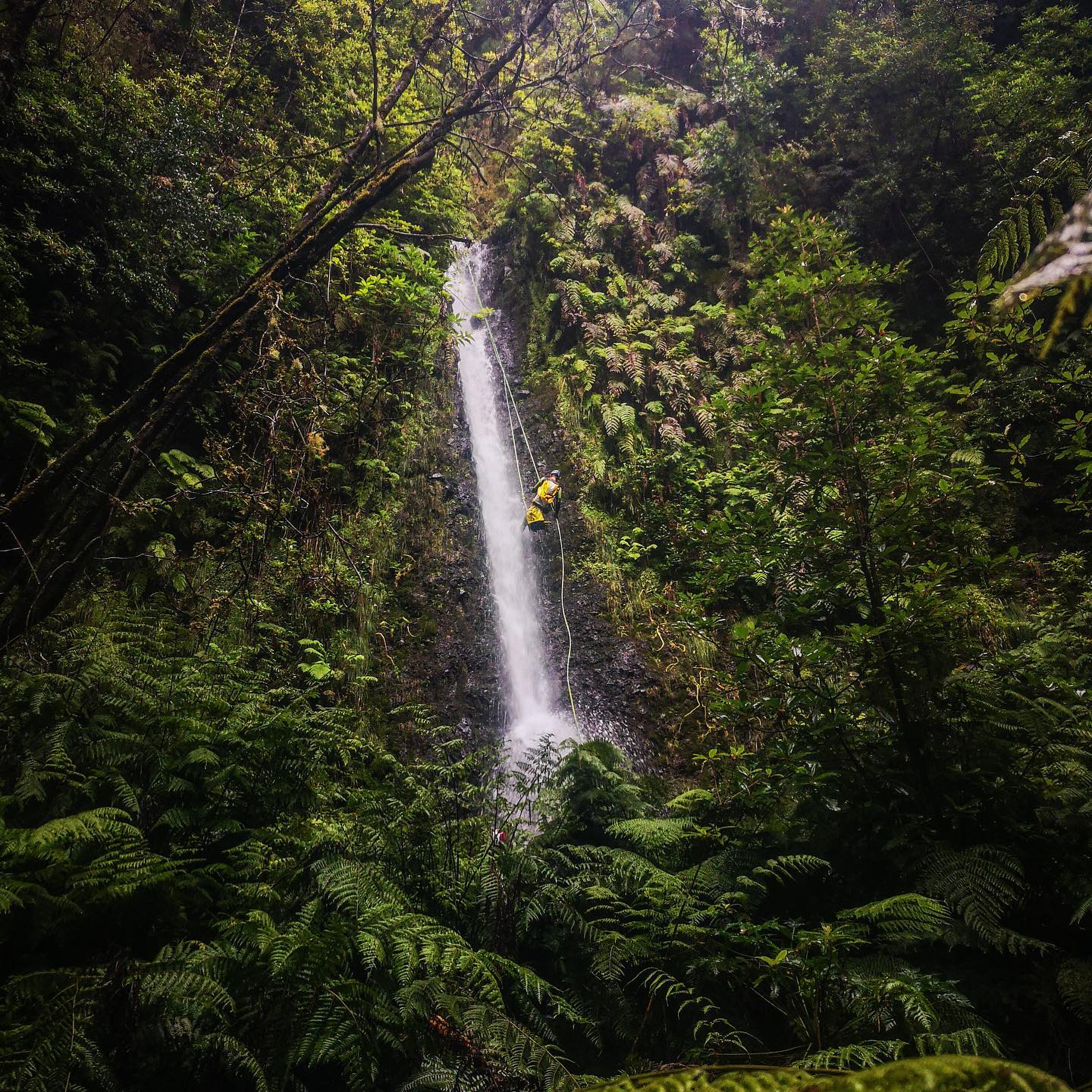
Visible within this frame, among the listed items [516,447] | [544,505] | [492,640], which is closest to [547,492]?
[544,505]

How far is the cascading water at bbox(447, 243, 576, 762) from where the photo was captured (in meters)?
7.41

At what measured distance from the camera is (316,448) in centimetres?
339

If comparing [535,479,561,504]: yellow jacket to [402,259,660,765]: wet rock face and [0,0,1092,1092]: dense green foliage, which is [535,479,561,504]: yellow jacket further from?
[0,0,1092,1092]: dense green foliage

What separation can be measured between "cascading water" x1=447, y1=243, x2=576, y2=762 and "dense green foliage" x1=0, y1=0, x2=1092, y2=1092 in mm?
728

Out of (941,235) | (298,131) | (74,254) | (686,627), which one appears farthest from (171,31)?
(941,235)

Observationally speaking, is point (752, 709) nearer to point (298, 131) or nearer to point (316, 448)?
point (316, 448)

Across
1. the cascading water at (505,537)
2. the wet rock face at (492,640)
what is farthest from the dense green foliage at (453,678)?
the cascading water at (505,537)

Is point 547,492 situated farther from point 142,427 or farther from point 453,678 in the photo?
point 142,427

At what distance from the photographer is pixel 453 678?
289 inches

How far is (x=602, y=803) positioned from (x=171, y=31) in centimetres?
1068

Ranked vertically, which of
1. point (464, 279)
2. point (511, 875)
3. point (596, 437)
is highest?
point (464, 279)

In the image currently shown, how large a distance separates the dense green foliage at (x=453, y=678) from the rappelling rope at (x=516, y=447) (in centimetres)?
77

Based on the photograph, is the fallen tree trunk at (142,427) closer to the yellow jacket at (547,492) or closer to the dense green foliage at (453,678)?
the dense green foliage at (453,678)

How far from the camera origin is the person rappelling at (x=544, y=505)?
9.12 metres
